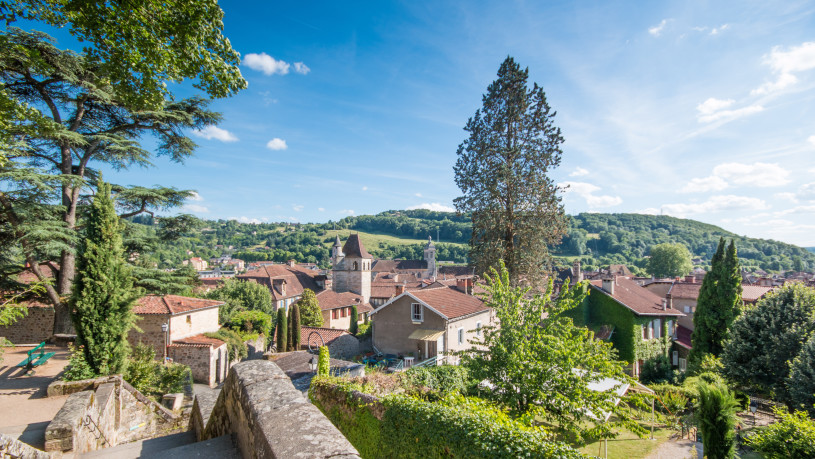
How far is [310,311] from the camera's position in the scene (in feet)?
115

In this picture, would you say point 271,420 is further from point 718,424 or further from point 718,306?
point 718,306

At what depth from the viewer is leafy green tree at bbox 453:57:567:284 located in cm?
1769

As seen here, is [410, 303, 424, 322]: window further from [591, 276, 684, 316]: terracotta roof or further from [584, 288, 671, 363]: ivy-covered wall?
[591, 276, 684, 316]: terracotta roof

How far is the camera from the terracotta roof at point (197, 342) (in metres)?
20.1

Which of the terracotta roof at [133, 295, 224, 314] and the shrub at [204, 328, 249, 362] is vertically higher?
the terracotta roof at [133, 295, 224, 314]

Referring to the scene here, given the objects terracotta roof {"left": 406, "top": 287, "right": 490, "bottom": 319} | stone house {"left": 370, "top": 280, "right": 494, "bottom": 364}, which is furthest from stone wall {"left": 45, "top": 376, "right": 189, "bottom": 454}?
terracotta roof {"left": 406, "top": 287, "right": 490, "bottom": 319}

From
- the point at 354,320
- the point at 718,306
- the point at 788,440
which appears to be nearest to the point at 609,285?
the point at 718,306

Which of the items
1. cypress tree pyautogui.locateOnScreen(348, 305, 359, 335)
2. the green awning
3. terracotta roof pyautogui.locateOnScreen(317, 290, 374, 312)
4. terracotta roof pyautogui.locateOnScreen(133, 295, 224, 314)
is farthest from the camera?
cypress tree pyautogui.locateOnScreen(348, 305, 359, 335)

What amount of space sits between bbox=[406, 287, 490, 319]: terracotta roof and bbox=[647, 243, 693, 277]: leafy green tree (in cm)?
→ 7924

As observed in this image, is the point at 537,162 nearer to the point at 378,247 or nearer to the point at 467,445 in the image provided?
the point at 467,445

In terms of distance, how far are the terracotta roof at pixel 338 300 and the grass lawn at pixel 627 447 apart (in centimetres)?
2854

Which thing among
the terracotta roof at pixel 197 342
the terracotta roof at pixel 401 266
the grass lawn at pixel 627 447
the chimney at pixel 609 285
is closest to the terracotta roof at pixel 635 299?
the chimney at pixel 609 285

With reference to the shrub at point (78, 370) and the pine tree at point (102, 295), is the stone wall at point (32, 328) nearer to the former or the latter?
the shrub at point (78, 370)

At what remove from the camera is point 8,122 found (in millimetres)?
6176
